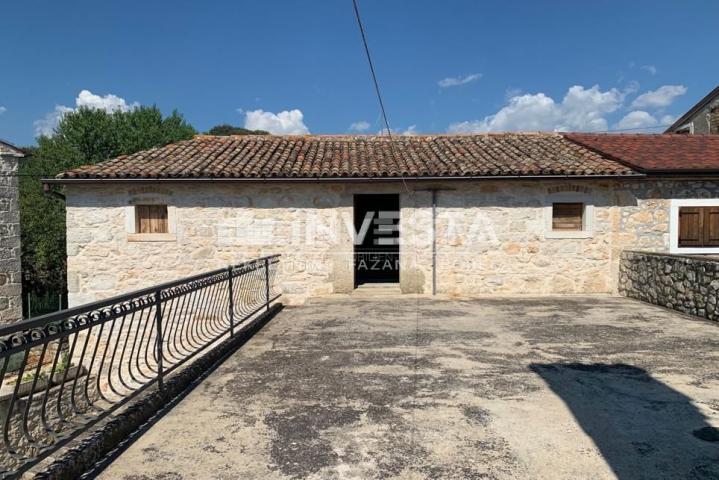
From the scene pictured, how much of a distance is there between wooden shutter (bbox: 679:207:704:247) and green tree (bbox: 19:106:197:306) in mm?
25838

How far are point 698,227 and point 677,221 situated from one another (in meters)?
0.49

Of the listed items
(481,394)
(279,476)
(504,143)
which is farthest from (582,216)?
(279,476)

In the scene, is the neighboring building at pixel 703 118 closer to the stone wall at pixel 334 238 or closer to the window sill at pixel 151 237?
the stone wall at pixel 334 238

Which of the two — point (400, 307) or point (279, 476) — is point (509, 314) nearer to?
point (400, 307)

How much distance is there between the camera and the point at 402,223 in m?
10.3

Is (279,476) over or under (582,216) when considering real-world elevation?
under

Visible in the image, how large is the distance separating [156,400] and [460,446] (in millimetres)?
2482

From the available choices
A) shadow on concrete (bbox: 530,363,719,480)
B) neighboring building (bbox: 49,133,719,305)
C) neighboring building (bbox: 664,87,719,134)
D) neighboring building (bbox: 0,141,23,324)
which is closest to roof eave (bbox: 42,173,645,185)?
neighboring building (bbox: 49,133,719,305)

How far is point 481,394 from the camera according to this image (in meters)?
4.10

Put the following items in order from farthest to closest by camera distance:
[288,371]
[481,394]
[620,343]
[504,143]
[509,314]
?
[504,143] < [509,314] < [620,343] < [288,371] < [481,394]

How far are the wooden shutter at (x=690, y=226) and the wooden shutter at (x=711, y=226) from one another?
8cm

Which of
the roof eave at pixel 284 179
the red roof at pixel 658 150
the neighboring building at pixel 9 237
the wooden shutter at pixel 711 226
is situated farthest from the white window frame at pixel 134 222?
the wooden shutter at pixel 711 226

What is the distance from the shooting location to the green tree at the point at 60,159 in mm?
23500

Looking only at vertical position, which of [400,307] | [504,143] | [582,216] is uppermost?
[504,143]
